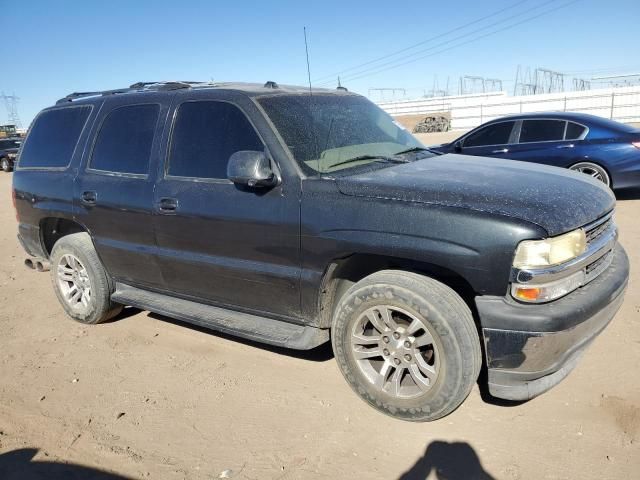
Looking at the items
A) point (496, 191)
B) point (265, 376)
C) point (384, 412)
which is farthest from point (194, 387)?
point (496, 191)

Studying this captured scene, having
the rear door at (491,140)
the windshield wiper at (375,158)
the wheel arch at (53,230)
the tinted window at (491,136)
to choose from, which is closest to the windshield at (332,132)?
the windshield wiper at (375,158)

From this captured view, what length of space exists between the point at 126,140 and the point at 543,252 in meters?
3.28

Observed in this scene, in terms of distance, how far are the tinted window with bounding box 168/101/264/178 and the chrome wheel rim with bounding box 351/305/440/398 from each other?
4.52ft

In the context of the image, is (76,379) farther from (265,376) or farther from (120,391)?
(265,376)

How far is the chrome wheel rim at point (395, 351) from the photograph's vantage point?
285 centimetres

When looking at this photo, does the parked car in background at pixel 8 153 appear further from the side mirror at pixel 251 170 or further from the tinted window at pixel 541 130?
the side mirror at pixel 251 170

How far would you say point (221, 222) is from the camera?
342 centimetres

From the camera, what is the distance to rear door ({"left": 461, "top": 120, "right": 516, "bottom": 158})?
8.38 m

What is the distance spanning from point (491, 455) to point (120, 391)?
2.48m

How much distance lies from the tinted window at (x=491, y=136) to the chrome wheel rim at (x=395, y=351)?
647 centimetres

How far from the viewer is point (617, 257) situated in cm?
332

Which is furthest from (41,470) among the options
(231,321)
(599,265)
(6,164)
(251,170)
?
(6,164)

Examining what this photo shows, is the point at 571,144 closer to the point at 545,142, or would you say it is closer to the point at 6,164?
the point at 545,142

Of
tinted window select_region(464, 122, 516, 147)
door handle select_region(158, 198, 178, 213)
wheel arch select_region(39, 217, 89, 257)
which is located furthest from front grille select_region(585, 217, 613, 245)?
tinted window select_region(464, 122, 516, 147)
